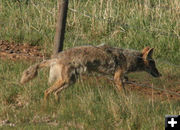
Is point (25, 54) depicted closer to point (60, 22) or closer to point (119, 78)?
point (60, 22)

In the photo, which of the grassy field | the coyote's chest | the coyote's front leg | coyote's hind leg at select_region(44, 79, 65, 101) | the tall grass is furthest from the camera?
the tall grass

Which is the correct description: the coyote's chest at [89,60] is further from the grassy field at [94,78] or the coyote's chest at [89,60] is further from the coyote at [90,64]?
the grassy field at [94,78]

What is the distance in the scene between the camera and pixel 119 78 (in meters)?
8.49

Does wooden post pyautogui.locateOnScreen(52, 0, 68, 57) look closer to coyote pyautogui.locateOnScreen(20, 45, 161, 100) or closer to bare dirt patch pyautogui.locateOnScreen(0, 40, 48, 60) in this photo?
coyote pyautogui.locateOnScreen(20, 45, 161, 100)

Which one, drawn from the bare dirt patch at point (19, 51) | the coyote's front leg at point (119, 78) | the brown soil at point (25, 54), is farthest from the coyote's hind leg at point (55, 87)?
the bare dirt patch at point (19, 51)

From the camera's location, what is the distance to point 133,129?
249 inches

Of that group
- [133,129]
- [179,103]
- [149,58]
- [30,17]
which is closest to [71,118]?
[133,129]

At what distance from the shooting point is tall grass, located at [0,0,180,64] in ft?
36.0

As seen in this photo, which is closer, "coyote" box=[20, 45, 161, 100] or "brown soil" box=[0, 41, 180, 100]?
"coyote" box=[20, 45, 161, 100]

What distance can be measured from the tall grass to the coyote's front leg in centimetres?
224

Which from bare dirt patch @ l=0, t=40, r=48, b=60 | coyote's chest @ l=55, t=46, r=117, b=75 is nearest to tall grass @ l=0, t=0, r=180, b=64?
bare dirt patch @ l=0, t=40, r=48, b=60

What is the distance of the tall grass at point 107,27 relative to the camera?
1096 cm

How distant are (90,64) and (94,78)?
2.49ft

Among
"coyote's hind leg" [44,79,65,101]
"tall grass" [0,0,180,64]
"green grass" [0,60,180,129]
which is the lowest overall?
"green grass" [0,60,180,129]
